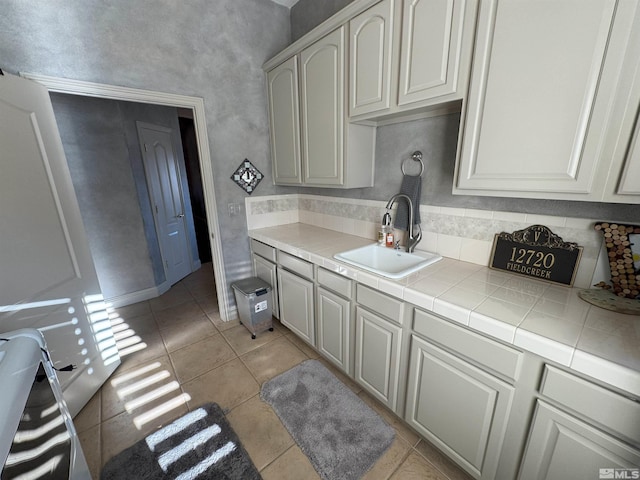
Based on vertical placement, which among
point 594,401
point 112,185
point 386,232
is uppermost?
point 112,185

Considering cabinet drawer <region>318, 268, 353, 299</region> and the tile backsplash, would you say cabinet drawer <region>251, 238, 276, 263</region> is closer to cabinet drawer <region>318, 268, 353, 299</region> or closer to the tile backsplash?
the tile backsplash

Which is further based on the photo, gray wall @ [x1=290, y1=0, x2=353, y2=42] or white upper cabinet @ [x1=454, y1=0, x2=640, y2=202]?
gray wall @ [x1=290, y1=0, x2=353, y2=42]

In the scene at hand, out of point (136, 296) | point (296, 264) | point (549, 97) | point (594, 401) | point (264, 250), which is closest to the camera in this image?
point (594, 401)

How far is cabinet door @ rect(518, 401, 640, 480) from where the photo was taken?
2.64 feet

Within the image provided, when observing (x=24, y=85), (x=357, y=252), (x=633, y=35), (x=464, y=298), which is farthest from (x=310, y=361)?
(x=24, y=85)

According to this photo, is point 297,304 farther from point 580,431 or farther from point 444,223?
point 580,431

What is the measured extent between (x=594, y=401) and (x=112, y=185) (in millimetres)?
3848

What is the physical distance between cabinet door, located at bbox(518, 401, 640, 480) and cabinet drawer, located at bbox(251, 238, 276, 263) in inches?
75.0

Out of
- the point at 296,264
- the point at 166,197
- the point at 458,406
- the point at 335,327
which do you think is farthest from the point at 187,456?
the point at 166,197

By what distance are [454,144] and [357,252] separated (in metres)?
0.92

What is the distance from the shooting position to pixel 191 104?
2141mm

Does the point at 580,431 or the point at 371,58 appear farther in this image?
the point at 371,58

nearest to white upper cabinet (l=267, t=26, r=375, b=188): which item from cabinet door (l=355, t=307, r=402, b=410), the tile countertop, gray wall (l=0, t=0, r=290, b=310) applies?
gray wall (l=0, t=0, r=290, b=310)

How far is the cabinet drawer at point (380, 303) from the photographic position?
1.35m
